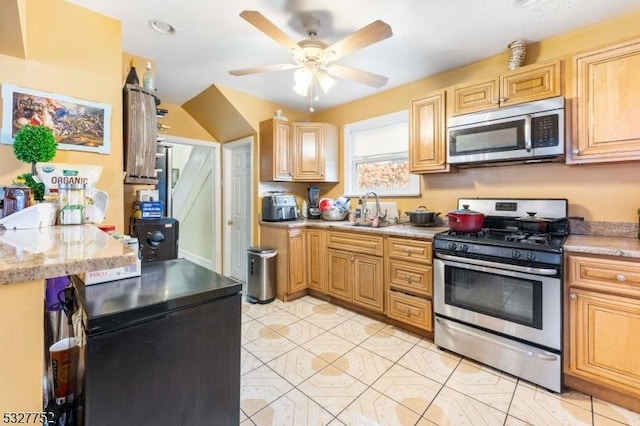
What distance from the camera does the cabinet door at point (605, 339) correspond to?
160cm

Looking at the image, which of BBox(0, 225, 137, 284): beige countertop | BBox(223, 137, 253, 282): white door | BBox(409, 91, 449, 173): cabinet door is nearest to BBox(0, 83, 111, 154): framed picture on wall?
BBox(0, 225, 137, 284): beige countertop

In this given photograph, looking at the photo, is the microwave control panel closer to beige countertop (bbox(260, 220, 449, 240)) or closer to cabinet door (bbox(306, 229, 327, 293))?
beige countertop (bbox(260, 220, 449, 240))

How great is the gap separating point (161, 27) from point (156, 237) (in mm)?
1684

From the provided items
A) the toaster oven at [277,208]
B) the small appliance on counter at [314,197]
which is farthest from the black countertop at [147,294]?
the small appliance on counter at [314,197]

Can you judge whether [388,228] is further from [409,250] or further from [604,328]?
[604,328]

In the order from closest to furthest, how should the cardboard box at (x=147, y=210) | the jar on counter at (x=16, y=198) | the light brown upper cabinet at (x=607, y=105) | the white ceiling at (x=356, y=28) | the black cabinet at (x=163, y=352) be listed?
the black cabinet at (x=163, y=352)
the jar on counter at (x=16, y=198)
the light brown upper cabinet at (x=607, y=105)
the white ceiling at (x=356, y=28)
the cardboard box at (x=147, y=210)

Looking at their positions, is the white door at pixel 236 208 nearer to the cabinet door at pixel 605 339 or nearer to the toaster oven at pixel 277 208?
the toaster oven at pixel 277 208

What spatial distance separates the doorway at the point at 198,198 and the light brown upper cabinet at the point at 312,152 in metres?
1.31

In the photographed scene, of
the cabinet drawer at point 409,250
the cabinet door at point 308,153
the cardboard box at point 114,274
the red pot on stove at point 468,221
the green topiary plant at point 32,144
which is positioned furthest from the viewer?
the cabinet door at point 308,153

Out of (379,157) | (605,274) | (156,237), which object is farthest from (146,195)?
(605,274)

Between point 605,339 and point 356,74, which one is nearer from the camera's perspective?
point 605,339

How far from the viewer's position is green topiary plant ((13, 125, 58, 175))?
4.48 feet

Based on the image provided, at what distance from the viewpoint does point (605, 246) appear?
5.62 ft

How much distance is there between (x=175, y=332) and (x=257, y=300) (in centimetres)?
243
